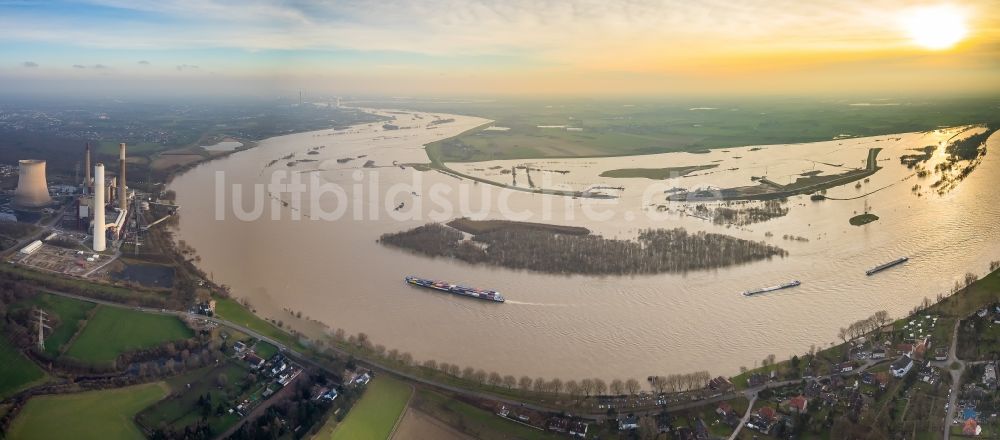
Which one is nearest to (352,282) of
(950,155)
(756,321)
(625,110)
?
(756,321)

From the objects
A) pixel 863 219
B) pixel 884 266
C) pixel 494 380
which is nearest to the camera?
pixel 494 380

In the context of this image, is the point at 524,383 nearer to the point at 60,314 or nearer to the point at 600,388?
the point at 600,388

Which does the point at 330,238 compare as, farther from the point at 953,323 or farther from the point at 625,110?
the point at 625,110

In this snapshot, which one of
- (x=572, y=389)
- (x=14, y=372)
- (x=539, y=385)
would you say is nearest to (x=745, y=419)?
(x=572, y=389)

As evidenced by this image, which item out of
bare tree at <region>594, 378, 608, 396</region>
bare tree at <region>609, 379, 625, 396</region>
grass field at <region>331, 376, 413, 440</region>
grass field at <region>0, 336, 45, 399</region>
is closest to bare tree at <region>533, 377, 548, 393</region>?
bare tree at <region>594, 378, 608, 396</region>

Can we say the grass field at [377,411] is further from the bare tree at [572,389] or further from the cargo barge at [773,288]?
the cargo barge at [773,288]

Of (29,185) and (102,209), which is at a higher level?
(29,185)

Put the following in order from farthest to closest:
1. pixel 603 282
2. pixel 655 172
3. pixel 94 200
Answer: pixel 655 172 < pixel 94 200 < pixel 603 282
